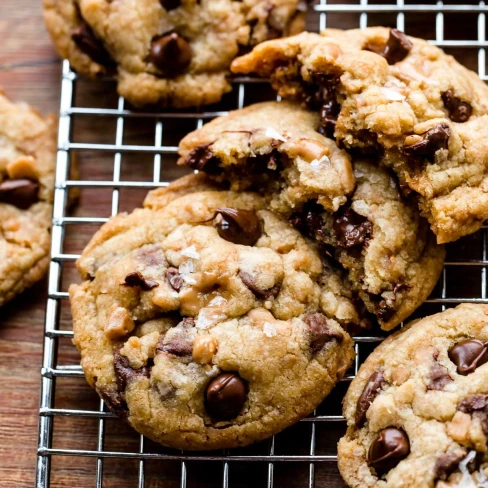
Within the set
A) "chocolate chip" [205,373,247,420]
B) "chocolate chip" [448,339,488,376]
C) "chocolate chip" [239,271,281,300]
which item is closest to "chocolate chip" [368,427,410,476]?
"chocolate chip" [448,339,488,376]

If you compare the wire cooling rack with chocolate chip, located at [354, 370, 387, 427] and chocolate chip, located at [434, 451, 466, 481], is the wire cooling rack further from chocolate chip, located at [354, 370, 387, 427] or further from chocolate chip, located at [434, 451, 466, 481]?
chocolate chip, located at [434, 451, 466, 481]

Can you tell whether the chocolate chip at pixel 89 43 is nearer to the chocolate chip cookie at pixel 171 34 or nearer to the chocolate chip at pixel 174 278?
the chocolate chip cookie at pixel 171 34

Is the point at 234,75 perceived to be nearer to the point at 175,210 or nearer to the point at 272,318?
the point at 175,210

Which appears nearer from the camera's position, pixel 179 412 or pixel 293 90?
pixel 179 412

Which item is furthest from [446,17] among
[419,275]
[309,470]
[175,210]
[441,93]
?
[309,470]

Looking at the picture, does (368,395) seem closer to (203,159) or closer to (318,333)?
(318,333)

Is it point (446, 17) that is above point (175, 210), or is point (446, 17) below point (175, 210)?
above

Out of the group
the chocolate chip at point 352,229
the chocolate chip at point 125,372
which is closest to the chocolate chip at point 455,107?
the chocolate chip at point 352,229
